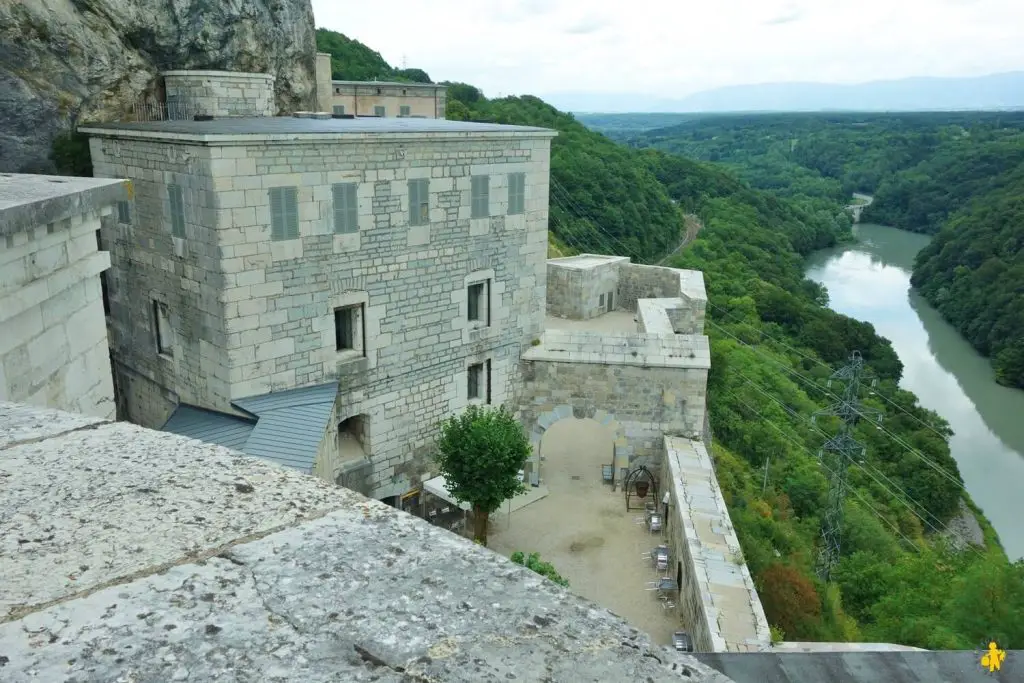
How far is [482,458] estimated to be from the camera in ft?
42.4

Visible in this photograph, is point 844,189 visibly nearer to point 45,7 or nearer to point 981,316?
point 981,316

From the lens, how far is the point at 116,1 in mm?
14789

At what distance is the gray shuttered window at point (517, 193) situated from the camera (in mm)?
15070

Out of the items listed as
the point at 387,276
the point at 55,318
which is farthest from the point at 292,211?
the point at 55,318

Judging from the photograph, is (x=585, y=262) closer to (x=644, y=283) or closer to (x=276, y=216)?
(x=644, y=283)

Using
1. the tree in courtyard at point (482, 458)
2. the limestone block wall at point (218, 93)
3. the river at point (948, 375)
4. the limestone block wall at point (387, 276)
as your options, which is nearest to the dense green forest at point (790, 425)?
the river at point (948, 375)

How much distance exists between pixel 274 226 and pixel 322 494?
964 centimetres

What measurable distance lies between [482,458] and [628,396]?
4.42 m

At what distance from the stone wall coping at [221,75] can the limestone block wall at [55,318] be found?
10822 mm

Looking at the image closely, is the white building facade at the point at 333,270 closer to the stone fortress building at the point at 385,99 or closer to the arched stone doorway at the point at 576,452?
the arched stone doorway at the point at 576,452

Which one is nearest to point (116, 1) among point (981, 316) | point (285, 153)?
point (285, 153)

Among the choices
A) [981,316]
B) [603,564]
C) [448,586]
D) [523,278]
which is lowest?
[981,316]

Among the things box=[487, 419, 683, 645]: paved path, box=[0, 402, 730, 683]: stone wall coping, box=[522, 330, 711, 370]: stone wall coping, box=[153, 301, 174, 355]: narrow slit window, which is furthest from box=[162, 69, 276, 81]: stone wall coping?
box=[0, 402, 730, 683]: stone wall coping

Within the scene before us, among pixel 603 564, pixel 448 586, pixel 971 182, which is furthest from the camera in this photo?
pixel 971 182
